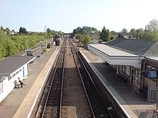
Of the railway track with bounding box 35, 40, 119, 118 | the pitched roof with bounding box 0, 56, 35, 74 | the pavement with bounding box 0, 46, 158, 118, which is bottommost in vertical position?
the railway track with bounding box 35, 40, 119, 118

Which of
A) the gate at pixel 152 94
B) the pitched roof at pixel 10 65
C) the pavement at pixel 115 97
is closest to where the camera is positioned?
the pavement at pixel 115 97

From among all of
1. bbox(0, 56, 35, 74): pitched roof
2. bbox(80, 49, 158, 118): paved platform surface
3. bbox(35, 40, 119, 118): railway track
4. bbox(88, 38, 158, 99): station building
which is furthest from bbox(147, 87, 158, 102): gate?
bbox(0, 56, 35, 74): pitched roof

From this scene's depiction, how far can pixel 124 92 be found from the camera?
19391 mm

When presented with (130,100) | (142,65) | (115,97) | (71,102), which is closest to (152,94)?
(130,100)

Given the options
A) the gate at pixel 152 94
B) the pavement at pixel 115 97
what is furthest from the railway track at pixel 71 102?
the gate at pixel 152 94

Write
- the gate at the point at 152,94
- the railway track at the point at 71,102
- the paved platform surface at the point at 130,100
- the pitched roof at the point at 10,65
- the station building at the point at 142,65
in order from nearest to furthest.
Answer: the paved platform surface at the point at 130,100 → the railway track at the point at 71,102 → the gate at the point at 152,94 → the station building at the point at 142,65 → the pitched roof at the point at 10,65

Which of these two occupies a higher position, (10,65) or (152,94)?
(10,65)

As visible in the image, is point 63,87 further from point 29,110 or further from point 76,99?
point 29,110

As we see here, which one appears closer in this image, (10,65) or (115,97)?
(115,97)

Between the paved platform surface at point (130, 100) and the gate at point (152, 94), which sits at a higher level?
the gate at point (152, 94)

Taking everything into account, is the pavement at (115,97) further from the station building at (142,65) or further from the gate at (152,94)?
the station building at (142,65)

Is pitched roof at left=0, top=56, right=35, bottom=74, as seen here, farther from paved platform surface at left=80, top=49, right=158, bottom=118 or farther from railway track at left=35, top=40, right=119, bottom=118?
paved platform surface at left=80, top=49, right=158, bottom=118

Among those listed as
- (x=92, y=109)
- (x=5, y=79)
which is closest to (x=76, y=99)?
(x=92, y=109)

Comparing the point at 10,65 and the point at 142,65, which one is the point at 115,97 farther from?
the point at 10,65
